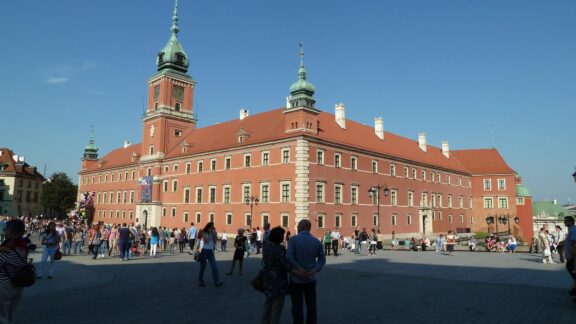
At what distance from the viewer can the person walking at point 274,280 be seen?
6.09m

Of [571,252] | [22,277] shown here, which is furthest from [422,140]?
[22,277]

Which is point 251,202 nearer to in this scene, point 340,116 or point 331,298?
point 340,116

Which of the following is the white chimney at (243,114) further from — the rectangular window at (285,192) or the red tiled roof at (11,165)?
the red tiled roof at (11,165)

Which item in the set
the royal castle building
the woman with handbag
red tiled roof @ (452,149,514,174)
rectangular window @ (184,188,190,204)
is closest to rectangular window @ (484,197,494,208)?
the royal castle building

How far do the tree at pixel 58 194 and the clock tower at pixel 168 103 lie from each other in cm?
3073

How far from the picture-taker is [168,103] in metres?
53.8

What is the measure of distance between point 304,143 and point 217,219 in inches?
539

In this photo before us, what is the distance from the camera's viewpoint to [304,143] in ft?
115

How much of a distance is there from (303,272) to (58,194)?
8091 cm

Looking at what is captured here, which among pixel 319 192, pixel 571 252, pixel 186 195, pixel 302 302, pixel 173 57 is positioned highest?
pixel 173 57

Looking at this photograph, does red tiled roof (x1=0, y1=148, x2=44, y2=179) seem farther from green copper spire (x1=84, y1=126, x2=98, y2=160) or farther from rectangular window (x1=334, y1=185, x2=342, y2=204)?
rectangular window (x1=334, y1=185, x2=342, y2=204)

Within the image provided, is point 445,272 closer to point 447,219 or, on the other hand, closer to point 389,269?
point 389,269

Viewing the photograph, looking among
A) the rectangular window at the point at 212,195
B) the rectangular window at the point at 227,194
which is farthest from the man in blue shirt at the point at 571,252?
the rectangular window at the point at 212,195

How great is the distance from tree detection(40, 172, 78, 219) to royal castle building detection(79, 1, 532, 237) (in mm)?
10767
